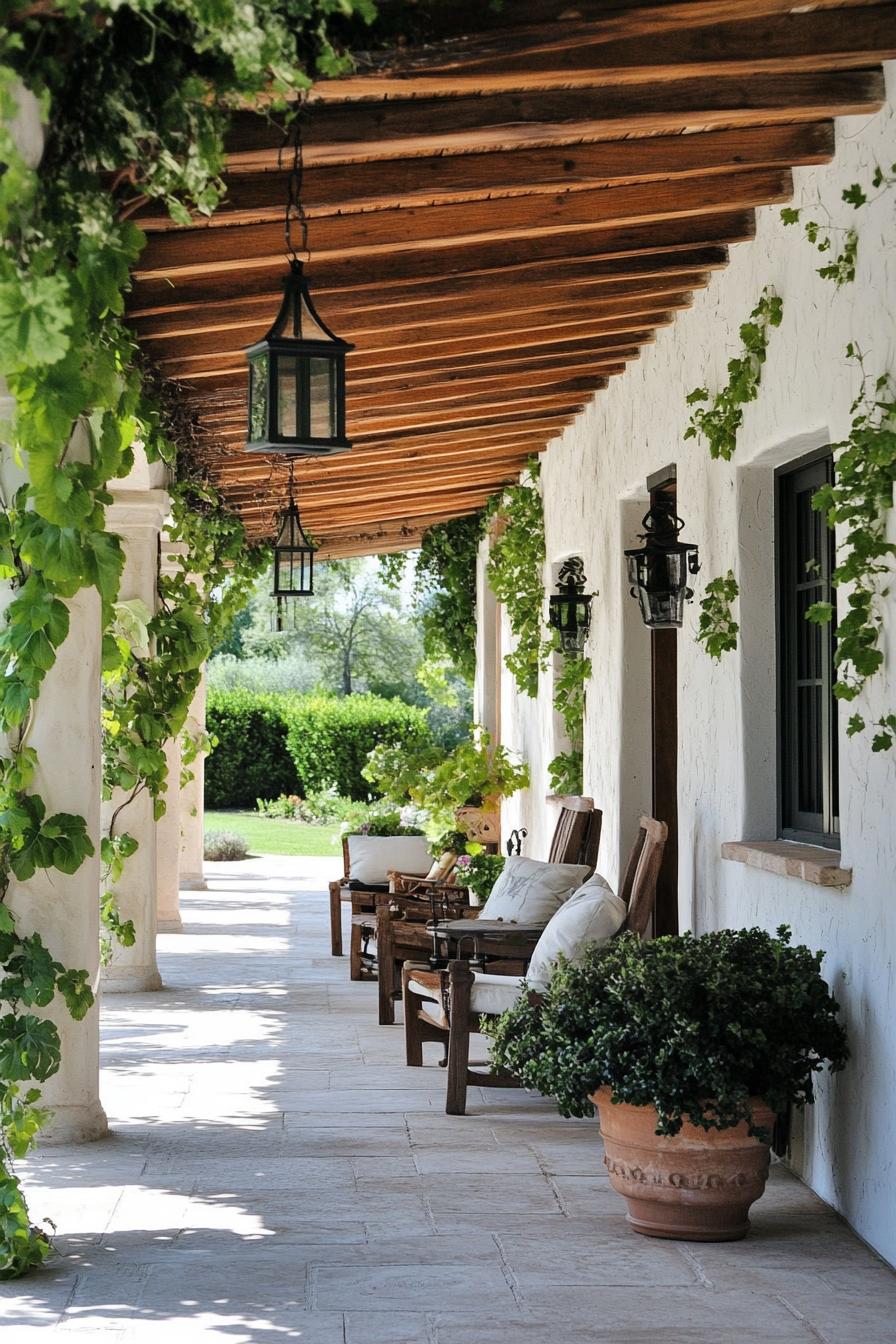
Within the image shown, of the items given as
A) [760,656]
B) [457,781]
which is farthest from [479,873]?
[760,656]

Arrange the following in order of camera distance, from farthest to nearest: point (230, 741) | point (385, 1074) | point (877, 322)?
point (230, 741) < point (385, 1074) < point (877, 322)

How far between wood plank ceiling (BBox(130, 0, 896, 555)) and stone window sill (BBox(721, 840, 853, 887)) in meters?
1.95

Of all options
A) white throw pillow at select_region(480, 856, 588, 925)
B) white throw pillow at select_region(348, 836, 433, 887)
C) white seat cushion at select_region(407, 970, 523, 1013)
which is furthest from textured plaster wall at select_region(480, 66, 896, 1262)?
white throw pillow at select_region(348, 836, 433, 887)

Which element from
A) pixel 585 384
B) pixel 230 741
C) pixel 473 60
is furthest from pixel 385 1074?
pixel 230 741

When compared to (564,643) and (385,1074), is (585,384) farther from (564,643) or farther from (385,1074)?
(385,1074)

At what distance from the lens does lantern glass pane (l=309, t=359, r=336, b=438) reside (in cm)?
373

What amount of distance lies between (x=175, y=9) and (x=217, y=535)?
635 cm

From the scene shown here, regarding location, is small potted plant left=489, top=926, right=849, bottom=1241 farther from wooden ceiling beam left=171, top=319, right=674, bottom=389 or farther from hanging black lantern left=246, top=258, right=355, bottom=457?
wooden ceiling beam left=171, top=319, right=674, bottom=389

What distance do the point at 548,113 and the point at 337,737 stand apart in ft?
63.6

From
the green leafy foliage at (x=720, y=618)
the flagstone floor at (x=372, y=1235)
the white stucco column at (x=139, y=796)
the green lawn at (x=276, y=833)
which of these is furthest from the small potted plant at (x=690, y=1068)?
the green lawn at (x=276, y=833)

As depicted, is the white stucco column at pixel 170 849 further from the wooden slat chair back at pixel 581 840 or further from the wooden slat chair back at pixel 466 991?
the wooden slat chair back at pixel 466 991

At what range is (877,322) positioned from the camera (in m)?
4.26

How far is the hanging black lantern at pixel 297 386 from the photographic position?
3.71 metres

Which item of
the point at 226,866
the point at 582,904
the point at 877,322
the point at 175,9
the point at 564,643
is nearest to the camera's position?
the point at 175,9
